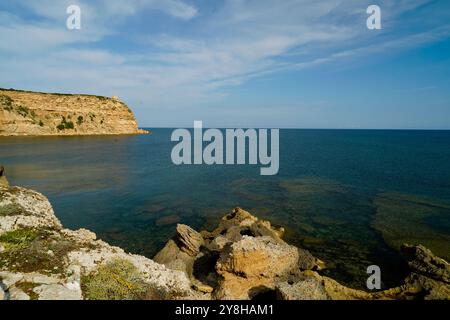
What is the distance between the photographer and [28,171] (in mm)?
43469

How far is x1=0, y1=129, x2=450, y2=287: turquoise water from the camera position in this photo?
19.9 m

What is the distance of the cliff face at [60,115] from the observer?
99.5 m

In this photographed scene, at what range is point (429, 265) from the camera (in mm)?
Answer: 13508

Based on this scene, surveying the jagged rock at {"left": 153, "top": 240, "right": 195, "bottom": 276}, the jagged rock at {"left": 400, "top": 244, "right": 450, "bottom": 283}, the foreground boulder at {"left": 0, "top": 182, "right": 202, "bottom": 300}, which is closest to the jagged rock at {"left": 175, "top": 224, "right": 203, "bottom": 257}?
the jagged rock at {"left": 153, "top": 240, "right": 195, "bottom": 276}

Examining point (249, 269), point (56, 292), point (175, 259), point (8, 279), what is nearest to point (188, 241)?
point (175, 259)

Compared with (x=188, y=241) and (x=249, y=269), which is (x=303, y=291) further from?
(x=188, y=241)

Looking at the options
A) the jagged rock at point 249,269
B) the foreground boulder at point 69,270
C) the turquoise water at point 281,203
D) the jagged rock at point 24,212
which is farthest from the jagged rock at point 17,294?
the turquoise water at point 281,203

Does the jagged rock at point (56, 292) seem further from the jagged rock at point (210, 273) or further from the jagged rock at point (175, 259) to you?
the jagged rock at point (175, 259)

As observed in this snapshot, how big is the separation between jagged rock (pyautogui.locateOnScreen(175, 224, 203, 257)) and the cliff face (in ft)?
349

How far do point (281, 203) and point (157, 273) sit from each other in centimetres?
2042

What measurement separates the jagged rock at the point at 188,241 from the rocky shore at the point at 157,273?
3.41 ft
